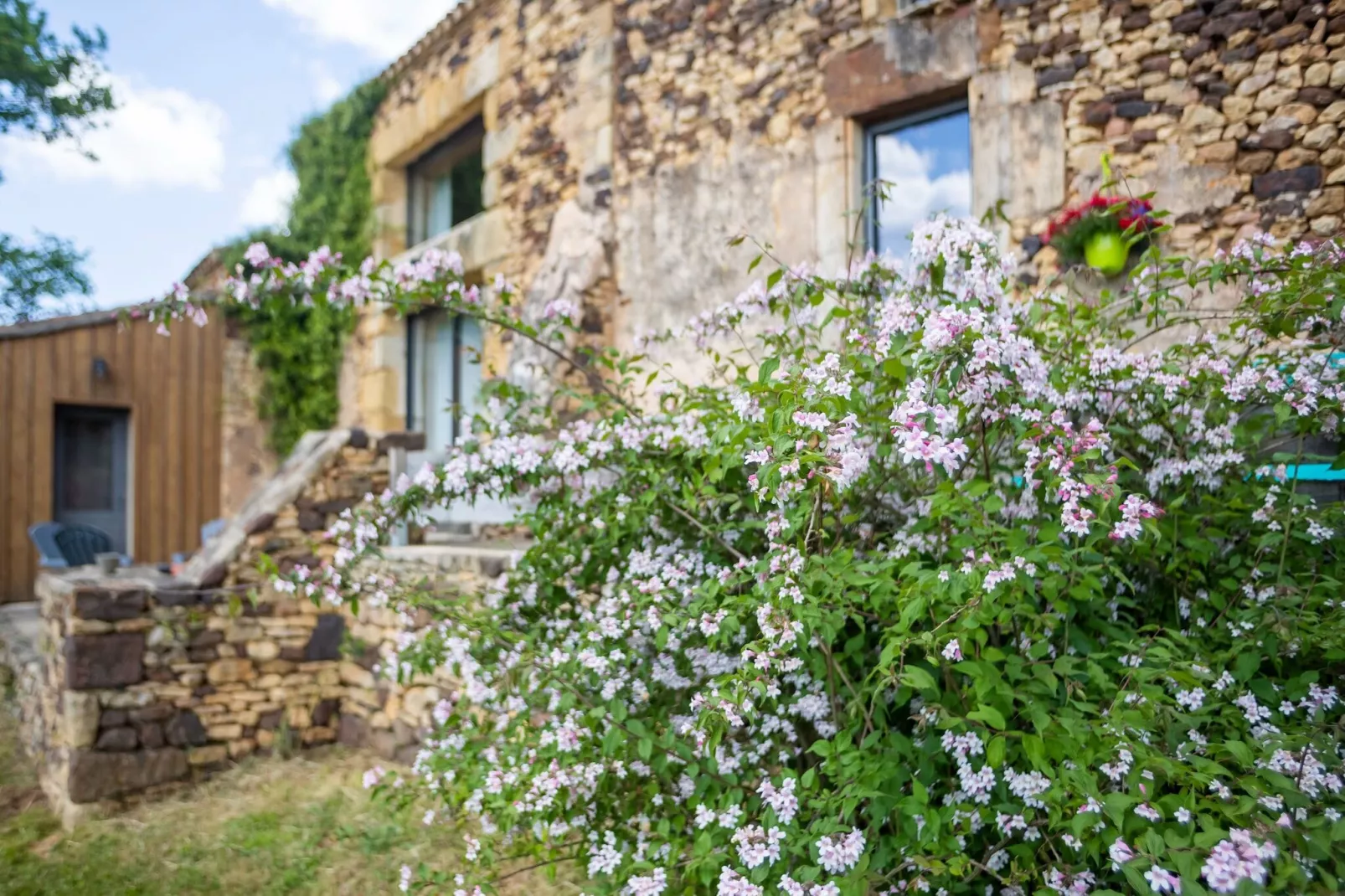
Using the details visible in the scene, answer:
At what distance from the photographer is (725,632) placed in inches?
80.7

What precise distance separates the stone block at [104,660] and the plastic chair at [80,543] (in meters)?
3.33

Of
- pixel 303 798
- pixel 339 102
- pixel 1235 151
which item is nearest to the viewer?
pixel 1235 151

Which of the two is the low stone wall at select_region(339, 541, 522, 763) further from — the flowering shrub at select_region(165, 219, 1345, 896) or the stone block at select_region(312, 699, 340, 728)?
the flowering shrub at select_region(165, 219, 1345, 896)

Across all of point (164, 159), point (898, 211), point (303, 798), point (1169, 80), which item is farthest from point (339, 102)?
point (164, 159)

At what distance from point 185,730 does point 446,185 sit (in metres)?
5.90

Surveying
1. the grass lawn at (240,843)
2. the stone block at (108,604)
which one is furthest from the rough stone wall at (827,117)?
the stone block at (108,604)

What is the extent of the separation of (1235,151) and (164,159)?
181 ft

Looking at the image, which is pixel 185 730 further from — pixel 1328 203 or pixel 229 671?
pixel 1328 203

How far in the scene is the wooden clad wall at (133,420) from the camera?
7.76 metres

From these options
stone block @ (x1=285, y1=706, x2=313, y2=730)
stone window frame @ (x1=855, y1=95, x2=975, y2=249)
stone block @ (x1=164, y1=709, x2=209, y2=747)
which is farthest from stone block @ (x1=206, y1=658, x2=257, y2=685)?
stone window frame @ (x1=855, y1=95, x2=975, y2=249)

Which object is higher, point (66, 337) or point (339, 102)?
point (339, 102)

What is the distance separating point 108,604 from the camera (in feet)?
14.8

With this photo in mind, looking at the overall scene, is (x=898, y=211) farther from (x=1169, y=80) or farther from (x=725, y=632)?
(x=725, y=632)

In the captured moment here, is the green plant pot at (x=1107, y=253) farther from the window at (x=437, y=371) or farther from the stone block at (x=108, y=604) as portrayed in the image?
the window at (x=437, y=371)
